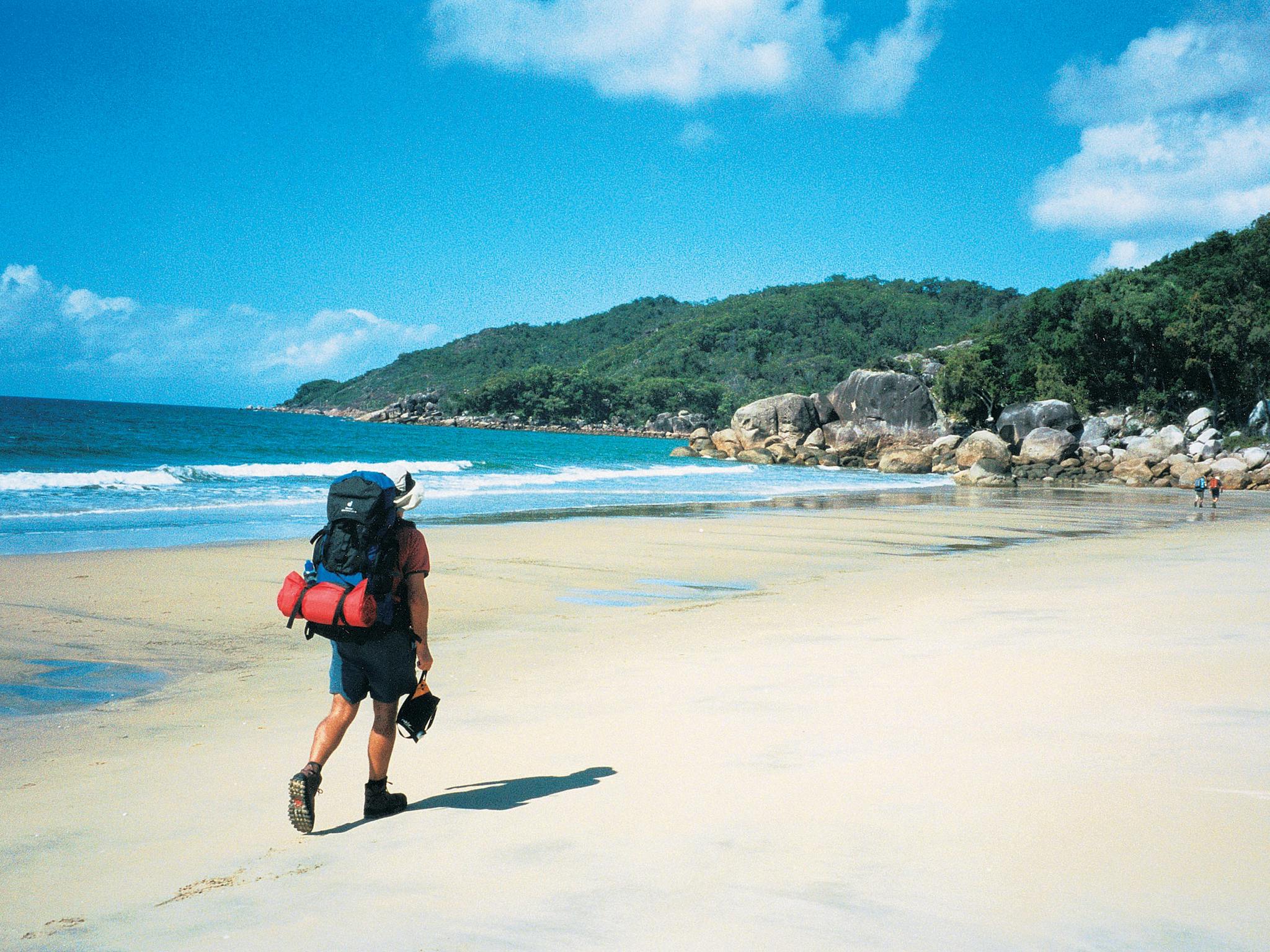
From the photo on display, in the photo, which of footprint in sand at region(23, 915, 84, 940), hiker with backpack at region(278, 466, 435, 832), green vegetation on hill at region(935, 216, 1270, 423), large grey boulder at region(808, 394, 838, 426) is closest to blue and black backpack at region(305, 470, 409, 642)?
hiker with backpack at region(278, 466, 435, 832)

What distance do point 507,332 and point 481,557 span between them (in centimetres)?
18906

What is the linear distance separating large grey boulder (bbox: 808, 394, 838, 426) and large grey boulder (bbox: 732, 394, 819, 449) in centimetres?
25

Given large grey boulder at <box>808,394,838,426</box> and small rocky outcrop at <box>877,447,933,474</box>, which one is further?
large grey boulder at <box>808,394,838,426</box>

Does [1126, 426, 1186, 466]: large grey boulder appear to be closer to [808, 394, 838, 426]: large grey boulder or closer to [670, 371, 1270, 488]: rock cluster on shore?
[670, 371, 1270, 488]: rock cluster on shore

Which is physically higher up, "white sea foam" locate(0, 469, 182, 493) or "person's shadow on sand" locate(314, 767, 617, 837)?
"white sea foam" locate(0, 469, 182, 493)

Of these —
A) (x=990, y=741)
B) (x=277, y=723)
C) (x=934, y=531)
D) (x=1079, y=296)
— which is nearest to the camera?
(x=990, y=741)

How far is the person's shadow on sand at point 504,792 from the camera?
3.99m

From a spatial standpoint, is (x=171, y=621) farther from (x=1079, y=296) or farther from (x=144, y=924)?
(x=1079, y=296)

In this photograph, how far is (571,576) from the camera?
453 inches

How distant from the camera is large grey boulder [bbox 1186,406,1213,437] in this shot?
42.6 meters

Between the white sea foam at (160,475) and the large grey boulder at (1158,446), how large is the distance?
96.5 feet

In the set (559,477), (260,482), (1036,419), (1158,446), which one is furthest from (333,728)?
(1036,419)

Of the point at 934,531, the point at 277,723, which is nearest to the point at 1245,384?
the point at 934,531

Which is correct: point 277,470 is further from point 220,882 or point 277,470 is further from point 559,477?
point 220,882
